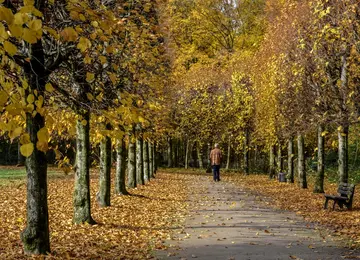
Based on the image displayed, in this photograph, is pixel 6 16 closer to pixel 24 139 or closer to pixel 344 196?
pixel 24 139

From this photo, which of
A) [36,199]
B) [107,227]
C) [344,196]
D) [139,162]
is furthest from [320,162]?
[36,199]

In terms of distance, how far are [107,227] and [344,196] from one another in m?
8.00

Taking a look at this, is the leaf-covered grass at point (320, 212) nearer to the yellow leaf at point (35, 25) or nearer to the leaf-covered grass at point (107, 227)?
the leaf-covered grass at point (107, 227)

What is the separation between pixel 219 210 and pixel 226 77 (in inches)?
1297

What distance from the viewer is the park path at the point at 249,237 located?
9.31 m

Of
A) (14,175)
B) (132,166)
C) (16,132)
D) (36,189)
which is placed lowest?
(14,175)

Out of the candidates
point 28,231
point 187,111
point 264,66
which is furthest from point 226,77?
point 28,231

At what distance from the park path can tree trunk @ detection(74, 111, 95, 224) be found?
2629 mm

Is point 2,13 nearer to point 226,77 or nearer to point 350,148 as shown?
point 350,148

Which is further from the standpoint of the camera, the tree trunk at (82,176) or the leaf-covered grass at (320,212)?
the tree trunk at (82,176)

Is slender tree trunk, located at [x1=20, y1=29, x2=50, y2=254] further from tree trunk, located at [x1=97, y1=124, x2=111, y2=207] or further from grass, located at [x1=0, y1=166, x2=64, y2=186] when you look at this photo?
grass, located at [x1=0, y1=166, x2=64, y2=186]

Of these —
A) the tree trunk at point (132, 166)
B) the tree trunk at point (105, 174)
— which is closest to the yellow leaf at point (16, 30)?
the tree trunk at point (105, 174)

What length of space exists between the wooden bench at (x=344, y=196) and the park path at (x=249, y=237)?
1.32 meters

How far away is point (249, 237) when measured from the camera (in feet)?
36.9
